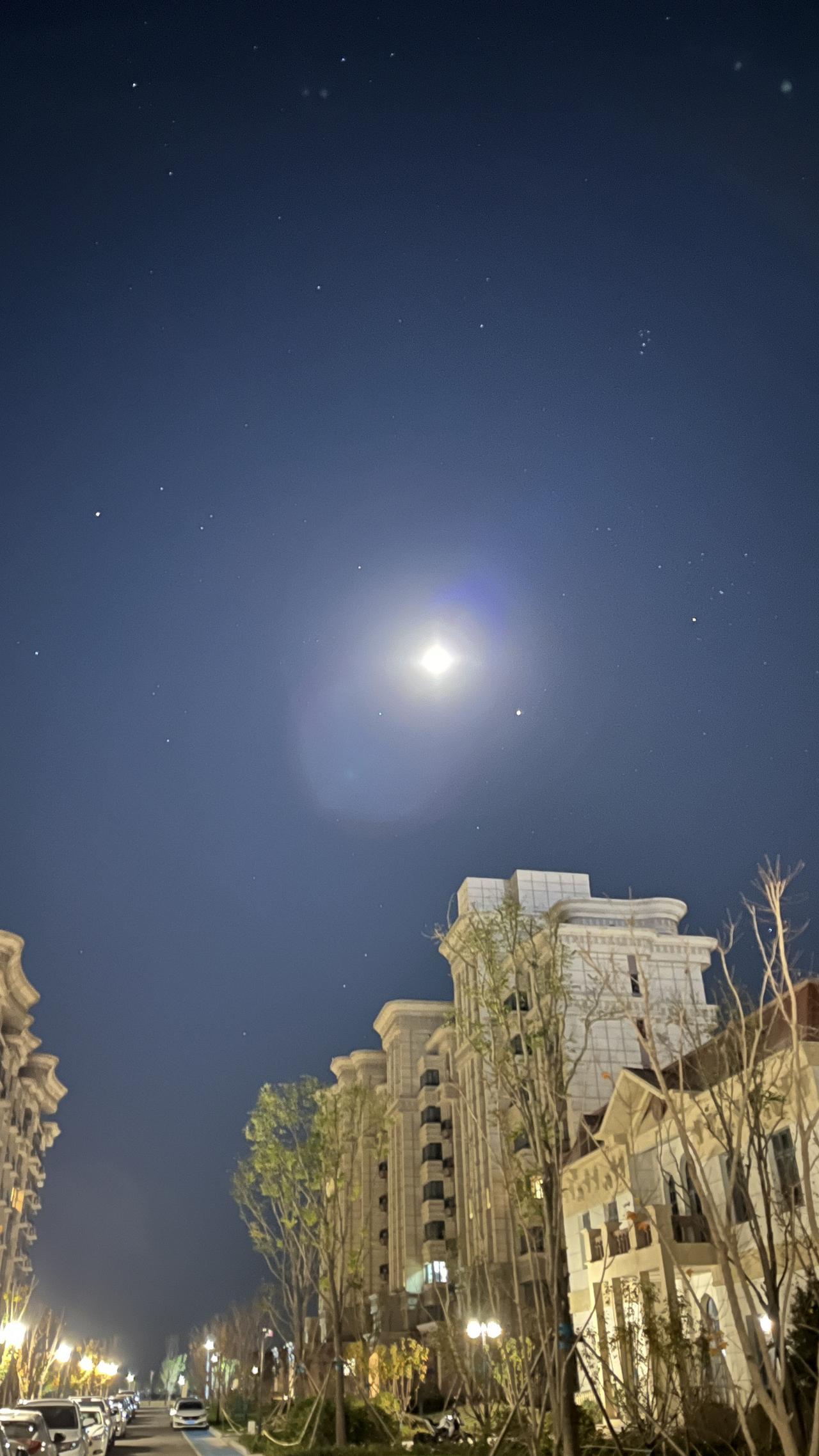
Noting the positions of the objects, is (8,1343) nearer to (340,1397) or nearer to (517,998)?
(340,1397)

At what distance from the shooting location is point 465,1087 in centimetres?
5534

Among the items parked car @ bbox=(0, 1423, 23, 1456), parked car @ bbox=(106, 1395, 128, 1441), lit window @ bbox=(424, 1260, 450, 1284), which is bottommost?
parked car @ bbox=(0, 1423, 23, 1456)

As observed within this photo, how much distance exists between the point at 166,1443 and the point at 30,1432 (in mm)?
22928

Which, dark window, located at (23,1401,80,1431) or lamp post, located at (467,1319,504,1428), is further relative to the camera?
lamp post, located at (467,1319,504,1428)

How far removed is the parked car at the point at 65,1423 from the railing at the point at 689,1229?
13.2 metres

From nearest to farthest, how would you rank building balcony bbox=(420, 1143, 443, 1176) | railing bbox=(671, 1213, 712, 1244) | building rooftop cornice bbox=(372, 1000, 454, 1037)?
railing bbox=(671, 1213, 712, 1244) → building balcony bbox=(420, 1143, 443, 1176) → building rooftop cornice bbox=(372, 1000, 454, 1037)

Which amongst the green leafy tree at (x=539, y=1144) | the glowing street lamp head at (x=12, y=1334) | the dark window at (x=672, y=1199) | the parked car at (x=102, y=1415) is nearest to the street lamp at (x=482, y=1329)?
the dark window at (x=672, y=1199)

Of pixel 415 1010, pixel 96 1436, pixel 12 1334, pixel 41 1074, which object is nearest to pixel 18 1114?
pixel 41 1074

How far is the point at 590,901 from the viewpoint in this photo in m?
55.8

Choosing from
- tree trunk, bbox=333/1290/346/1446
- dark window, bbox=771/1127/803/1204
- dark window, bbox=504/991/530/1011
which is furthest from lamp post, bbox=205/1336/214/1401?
dark window, bbox=504/991/530/1011

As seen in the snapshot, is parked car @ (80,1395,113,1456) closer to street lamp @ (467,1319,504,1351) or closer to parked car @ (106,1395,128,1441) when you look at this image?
parked car @ (106,1395,128,1441)

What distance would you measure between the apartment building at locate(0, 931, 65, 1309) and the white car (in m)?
9.50

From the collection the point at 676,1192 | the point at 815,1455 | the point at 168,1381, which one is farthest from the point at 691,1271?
the point at 168,1381

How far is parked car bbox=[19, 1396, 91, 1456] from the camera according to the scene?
22.5 meters
